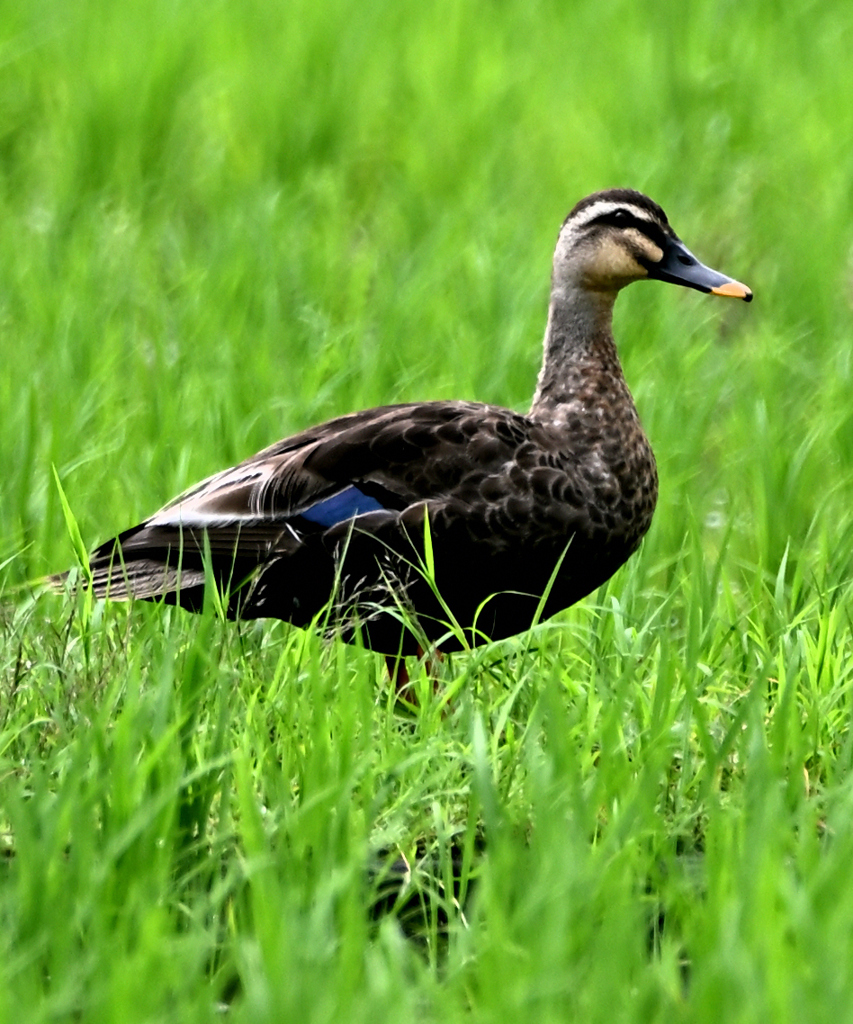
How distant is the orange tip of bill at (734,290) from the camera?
4.18 metres

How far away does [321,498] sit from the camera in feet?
12.8

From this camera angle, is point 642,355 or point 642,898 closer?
point 642,898

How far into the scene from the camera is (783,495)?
15.0ft

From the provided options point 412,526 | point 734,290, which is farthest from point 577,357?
point 412,526

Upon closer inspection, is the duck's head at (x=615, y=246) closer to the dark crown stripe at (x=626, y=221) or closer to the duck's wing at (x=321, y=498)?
the dark crown stripe at (x=626, y=221)

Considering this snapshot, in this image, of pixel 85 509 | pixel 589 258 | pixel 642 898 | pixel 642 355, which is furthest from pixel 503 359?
pixel 642 898

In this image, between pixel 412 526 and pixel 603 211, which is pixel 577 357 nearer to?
pixel 603 211

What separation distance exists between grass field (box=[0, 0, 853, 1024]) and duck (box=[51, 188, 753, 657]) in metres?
0.11

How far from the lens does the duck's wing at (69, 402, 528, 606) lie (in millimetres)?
3855

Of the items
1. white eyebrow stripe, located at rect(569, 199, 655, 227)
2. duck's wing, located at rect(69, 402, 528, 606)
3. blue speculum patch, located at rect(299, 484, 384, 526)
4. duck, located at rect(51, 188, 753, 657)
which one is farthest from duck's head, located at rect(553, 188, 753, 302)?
blue speculum patch, located at rect(299, 484, 384, 526)

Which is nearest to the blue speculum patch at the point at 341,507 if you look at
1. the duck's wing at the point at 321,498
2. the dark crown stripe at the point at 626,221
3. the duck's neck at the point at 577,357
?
the duck's wing at the point at 321,498

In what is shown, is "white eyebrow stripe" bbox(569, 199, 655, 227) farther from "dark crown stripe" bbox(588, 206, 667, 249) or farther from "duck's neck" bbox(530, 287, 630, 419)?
"duck's neck" bbox(530, 287, 630, 419)

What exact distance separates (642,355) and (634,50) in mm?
3002

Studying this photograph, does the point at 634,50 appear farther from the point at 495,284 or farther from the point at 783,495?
the point at 783,495
